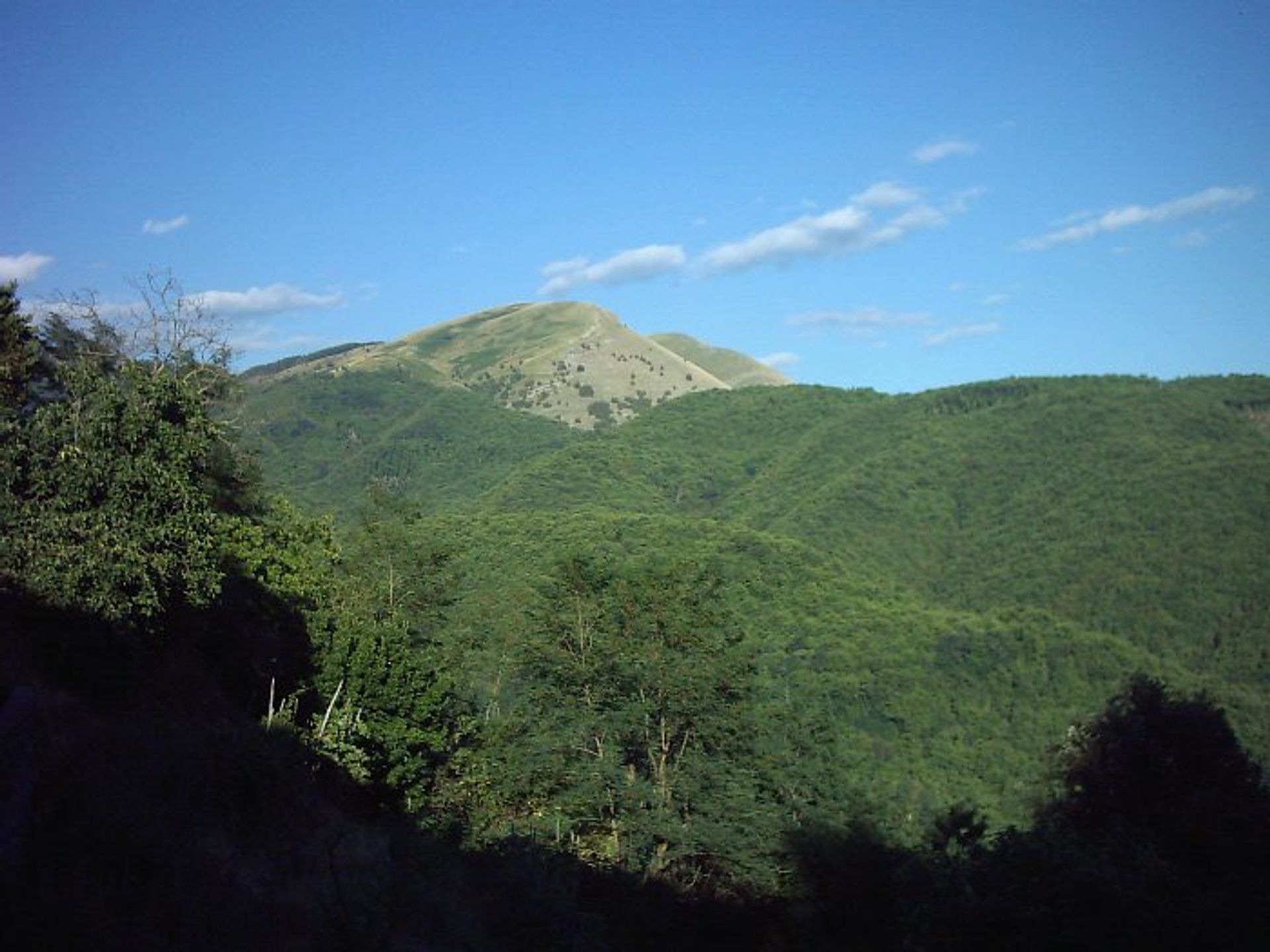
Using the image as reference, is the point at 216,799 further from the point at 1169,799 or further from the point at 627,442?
the point at 627,442

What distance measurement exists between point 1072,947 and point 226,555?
58.0 feet

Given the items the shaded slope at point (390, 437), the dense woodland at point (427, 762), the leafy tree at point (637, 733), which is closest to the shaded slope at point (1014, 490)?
Answer: the shaded slope at point (390, 437)

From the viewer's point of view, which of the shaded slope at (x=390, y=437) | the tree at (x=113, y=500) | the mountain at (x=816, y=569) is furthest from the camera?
the shaded slope at (x=390, y=437)

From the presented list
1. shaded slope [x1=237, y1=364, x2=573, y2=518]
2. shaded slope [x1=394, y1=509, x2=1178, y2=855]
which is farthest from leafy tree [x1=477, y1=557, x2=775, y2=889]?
shaded slope [x1=237, y1=364, x2=573, y2=518]

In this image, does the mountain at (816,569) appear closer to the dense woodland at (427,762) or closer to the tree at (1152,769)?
the dense woodland at (427,762)

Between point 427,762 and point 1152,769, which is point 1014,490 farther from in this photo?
point 427,762

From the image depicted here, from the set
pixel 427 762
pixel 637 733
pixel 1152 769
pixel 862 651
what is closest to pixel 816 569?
pixel 862 651

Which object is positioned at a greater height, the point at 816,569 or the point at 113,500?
the point at 113,500

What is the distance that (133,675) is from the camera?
1267 centimetres

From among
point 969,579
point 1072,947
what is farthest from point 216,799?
point 969,579

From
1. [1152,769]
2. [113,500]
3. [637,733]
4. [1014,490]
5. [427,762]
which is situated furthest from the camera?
[1014,490]

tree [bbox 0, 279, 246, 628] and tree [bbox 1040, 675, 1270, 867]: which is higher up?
tree [bbox 0, 279, 246, 628]

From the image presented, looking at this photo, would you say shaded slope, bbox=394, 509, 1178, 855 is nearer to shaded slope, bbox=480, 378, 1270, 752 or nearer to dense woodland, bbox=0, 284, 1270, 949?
dense woodland, bbox=0, 284, 1270, 949

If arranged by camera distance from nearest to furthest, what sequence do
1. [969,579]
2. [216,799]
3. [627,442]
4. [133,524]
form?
[216,799], [133,524], [969,579], [627,442]
